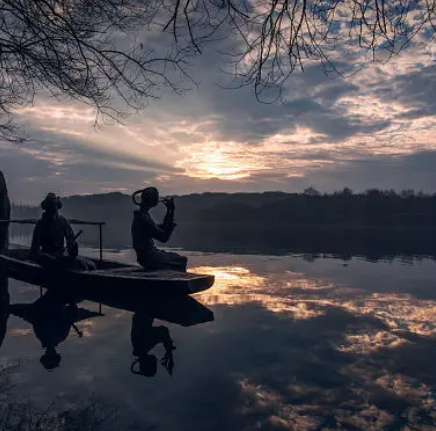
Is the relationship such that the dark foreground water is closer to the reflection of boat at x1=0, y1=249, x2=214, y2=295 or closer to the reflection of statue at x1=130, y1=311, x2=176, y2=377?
the reflection of statue at x1=130, y1=311, x2=176, y2=377

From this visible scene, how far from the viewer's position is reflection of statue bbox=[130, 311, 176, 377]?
5.62 metres

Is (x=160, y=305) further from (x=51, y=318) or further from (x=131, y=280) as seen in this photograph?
(x=51, y=318)

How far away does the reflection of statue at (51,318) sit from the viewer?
20.4 ft

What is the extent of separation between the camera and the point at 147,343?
6.75 meters

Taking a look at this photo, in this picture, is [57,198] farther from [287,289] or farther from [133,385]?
[133,385]

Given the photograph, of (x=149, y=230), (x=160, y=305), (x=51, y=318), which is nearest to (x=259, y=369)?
(x=160, y=305)

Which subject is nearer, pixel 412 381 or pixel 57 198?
pixel 412 381

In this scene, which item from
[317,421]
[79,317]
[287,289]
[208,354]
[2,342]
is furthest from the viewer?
[287,289]

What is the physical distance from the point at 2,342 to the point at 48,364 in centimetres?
154

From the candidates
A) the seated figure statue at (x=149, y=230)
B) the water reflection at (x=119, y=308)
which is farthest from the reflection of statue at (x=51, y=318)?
the seated figure statue at (x=149, y=230)

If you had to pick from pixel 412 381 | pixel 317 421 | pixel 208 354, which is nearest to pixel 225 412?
pixel 317 421

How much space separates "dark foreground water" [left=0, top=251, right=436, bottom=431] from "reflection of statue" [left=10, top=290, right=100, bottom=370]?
143 millimetres

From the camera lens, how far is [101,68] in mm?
7945

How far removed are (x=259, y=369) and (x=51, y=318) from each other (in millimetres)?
4801
